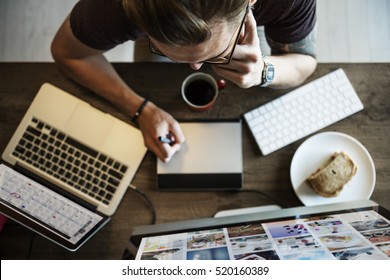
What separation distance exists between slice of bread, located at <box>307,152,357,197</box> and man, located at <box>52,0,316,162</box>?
0.71 feet

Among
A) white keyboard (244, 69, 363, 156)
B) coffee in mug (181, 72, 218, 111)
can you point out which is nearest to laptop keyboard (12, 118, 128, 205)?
coffee in mug (181, 72, 218, 111)

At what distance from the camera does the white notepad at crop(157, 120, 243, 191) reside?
35.5 inches

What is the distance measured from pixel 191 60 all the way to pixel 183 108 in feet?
1.10

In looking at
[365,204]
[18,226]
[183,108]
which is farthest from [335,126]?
[18,226]

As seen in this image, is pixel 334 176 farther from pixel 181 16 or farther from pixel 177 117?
pixel 181 16

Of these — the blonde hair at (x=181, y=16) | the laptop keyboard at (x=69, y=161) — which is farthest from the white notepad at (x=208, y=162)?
the blonde hair at (x=181, y=16)

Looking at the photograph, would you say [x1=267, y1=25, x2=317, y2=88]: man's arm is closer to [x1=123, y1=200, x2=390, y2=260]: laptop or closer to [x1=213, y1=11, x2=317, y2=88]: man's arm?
[x1=213, y1=11, x2=317, y2=88]: man's arm

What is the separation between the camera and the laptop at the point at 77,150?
901mm

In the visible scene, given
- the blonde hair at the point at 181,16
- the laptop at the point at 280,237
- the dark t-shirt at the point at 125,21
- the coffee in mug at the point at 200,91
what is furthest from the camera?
the coffee in mug at the point at 200,91

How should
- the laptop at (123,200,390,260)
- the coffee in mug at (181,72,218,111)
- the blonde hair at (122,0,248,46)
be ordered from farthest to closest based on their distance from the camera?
the coffee in mug at (181,72,218,111)
the laptop at (123,200,390,260)
the blonde hair at (122,0,248,46)

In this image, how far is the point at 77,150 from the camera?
0.92 metres

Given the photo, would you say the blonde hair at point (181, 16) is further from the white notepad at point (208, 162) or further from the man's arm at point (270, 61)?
the white notepad at point (208, 162)

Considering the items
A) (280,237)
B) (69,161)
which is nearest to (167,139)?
(69,161)

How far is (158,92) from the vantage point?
952 millimetres
